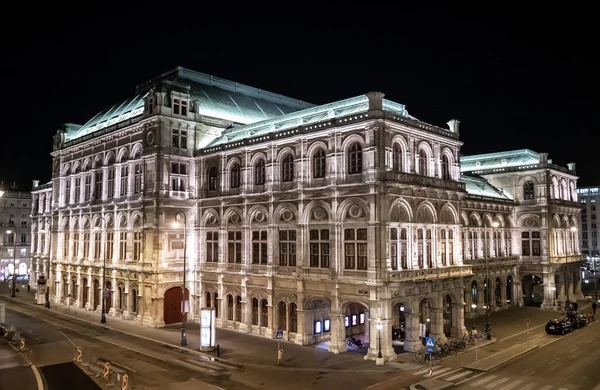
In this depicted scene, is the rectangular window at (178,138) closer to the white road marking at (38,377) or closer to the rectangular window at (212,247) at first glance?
the rectangular window at (212,247)

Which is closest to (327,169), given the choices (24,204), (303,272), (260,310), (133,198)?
(303,272)

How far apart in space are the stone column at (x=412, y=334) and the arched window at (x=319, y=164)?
1424 cm

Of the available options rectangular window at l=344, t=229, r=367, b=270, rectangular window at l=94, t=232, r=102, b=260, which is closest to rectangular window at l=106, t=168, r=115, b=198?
rectangular window at l=94, t=232, r=102, b=260

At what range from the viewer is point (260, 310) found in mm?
46312

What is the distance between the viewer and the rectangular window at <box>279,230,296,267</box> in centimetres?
4453

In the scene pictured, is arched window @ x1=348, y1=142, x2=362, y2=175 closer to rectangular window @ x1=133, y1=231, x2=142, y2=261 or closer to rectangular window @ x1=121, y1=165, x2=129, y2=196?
rectangular window @ x1=133, y1=231, x2=142, y2=261

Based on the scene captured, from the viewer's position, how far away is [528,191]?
67.9 metres

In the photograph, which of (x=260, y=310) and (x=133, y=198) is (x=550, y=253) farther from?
(x=133, y=198)

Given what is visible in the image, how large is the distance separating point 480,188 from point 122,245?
47.8m

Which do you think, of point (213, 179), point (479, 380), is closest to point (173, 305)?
point (213, 179)

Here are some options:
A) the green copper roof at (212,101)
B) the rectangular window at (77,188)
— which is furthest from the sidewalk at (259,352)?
the green copper roof at (212,101)

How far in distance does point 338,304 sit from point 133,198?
97.4ft

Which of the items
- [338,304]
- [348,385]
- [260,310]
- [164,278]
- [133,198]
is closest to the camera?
[348,385]

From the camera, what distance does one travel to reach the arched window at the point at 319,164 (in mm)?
42812
